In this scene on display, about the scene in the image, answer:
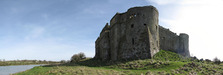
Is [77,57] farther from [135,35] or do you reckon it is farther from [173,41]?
[173,41]

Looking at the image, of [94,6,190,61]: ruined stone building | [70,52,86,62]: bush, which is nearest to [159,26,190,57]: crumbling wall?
[94,6,190,61]: ruined stone building

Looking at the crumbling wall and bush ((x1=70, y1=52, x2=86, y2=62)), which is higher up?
the crumbling wall

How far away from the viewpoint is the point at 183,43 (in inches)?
1446

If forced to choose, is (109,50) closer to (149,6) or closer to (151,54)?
(151,54)

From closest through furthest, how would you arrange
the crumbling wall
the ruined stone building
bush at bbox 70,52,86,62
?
the ruined stone building
the crumbling wall
bush at bbox 70,52,86,62

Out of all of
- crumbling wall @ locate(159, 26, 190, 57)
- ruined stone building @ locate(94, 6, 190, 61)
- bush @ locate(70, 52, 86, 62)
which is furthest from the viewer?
bush @ locate(70, 52, 86, 62)

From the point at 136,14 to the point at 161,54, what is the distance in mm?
8022

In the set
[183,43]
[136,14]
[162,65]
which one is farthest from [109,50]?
[183,43]

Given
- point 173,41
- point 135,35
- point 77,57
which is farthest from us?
point 77,57

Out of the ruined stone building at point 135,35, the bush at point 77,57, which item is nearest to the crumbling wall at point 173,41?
the ruined stone building at point 135,35

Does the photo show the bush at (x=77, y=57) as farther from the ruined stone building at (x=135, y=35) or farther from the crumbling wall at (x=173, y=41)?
the crumbling wall at (x=173, y=41)

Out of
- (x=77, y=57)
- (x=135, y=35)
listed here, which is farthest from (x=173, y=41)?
(x=77, y=57)

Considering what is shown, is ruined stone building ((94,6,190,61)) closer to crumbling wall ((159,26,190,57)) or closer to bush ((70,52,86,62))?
crumbling wall ((159,26,190,57))

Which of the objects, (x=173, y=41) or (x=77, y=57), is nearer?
(x=173, y=41)
